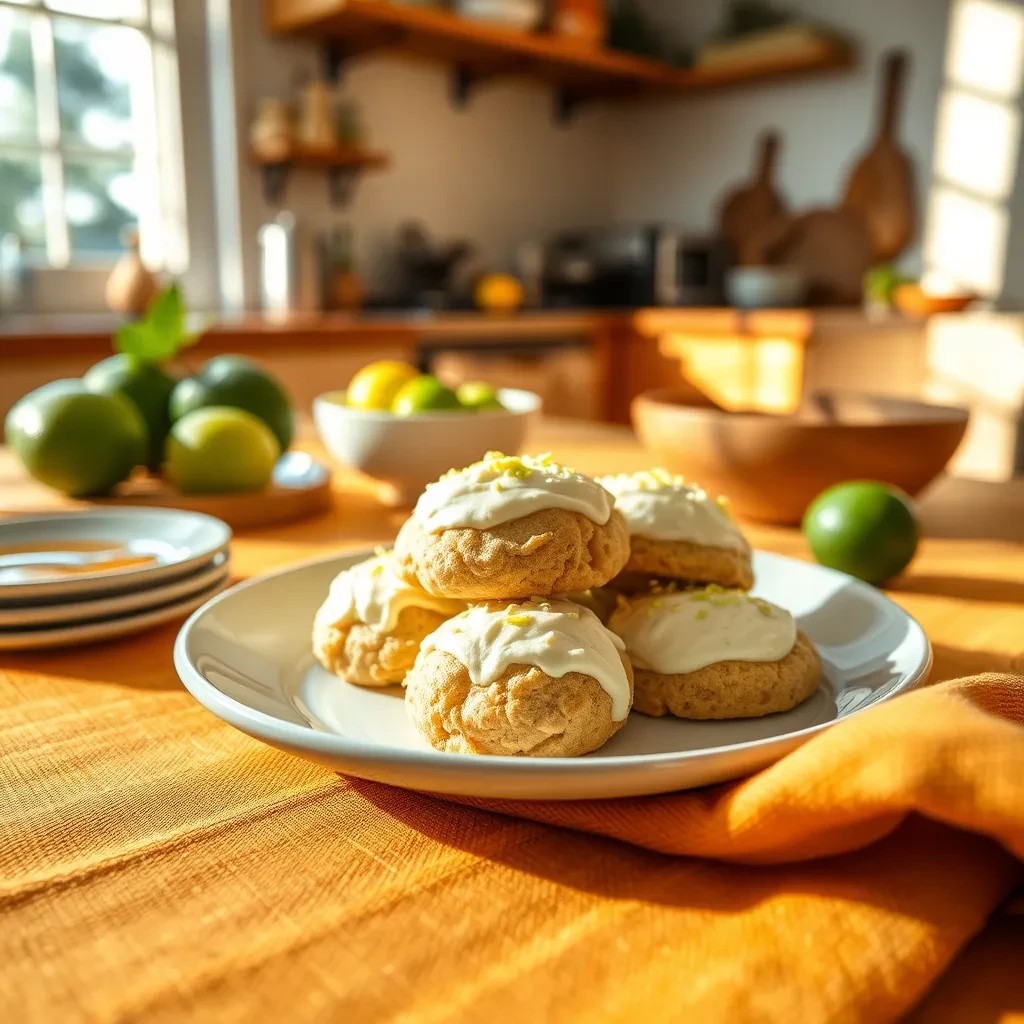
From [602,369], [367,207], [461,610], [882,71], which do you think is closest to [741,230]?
[882,71]

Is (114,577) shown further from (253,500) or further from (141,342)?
(141,342)

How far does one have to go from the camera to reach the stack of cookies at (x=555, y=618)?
0.52 meters

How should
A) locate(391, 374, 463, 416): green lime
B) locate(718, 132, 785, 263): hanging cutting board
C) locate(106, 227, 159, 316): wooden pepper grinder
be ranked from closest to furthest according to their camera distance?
locate(391, 374, 463, 416): green lime
locate(106, 227, 159, 316): wooden pepper grinder
locate(718, 132, 785, 263): hanging cutting board

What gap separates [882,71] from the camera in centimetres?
410

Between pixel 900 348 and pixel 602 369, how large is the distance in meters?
1.15

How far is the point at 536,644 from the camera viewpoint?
52 centimetres

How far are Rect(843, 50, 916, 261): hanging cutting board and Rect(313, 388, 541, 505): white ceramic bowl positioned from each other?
11.5 ft

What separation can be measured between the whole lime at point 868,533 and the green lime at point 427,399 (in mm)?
498

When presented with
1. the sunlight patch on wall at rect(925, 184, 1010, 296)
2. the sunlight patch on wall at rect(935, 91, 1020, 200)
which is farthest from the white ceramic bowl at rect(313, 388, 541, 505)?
the sunlight patch on wall at rect(935, 91, 1020, 200)

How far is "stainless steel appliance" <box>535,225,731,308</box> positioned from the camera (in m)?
4.21

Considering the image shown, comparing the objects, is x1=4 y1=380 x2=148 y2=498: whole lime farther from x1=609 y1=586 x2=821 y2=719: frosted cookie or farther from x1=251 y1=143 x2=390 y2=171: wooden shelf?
x1=251 y1=143 x2=390 y2=171: wooden shelf

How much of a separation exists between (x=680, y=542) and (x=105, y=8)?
366 cm

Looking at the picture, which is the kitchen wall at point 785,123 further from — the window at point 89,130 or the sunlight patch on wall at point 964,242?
the window at point 89,130

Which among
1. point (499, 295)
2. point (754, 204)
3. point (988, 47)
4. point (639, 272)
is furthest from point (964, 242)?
point (499, 295)
